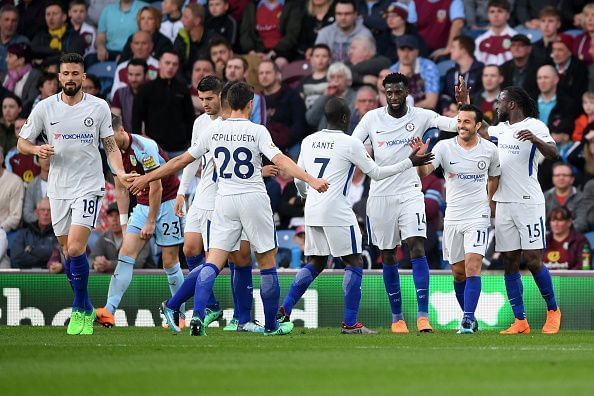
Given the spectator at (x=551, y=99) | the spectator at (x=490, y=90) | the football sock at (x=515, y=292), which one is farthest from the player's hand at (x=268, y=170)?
the spectator at (x=551, y=99)

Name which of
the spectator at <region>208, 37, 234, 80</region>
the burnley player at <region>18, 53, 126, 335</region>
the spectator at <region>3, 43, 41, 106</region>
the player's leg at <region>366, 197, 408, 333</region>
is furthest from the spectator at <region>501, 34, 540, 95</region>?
the spectator at <region>3, 43, 41, 106</region>

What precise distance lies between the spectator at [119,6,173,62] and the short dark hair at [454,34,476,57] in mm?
5139

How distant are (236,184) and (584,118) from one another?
853cm

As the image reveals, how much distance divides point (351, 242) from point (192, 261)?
2379mm

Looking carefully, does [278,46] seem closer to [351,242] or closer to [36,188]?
[36,188]

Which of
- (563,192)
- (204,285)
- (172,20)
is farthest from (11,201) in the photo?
(204,285)

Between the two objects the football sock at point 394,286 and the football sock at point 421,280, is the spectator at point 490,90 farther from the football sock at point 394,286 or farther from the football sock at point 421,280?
the football sock at point 421,280

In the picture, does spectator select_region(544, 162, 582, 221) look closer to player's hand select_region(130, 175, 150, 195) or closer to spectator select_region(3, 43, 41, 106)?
player's hand select_region(130, 175, 150, 195)

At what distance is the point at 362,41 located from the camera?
70.2ft

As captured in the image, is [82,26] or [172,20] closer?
[172,20]

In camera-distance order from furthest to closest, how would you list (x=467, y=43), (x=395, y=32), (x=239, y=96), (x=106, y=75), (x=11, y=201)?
1. (x=106, y=75)
2. (x=395, y=32)
3. (x=467, y=43)
4. (x=11, y=201)
5. (x=239, y=96)

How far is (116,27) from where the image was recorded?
933 inches

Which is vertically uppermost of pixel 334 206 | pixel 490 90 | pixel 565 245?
pixel 490 90

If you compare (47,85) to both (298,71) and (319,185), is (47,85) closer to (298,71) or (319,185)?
(298,71)
